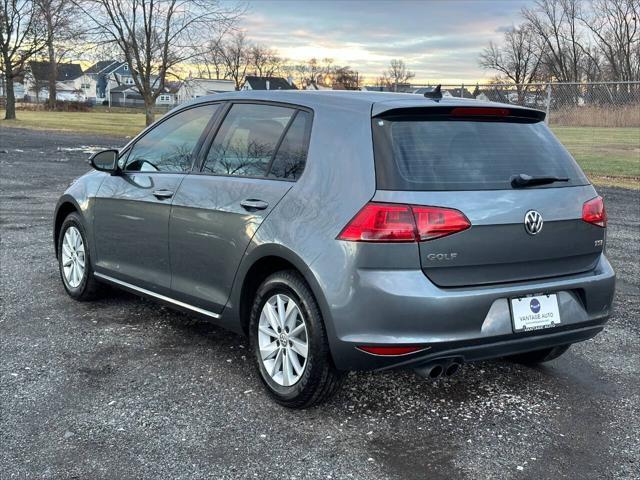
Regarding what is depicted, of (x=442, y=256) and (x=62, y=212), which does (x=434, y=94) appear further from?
(x=62, y=212)

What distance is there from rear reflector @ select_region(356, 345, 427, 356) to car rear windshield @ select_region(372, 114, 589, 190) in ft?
2.45

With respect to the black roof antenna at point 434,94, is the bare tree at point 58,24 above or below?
above

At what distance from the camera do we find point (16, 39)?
43500mm

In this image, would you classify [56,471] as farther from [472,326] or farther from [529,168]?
[529,168]

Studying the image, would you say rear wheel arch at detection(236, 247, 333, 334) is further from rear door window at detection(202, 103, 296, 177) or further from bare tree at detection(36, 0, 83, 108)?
bare tree at detection(36, 0, 83, 108)

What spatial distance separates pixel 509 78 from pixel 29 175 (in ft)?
242

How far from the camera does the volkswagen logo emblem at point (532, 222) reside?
3.38 m

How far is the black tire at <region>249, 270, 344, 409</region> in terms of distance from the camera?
3.42 metres

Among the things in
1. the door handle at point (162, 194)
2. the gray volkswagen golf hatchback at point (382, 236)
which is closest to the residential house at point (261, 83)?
the door handle at point (162, 194)

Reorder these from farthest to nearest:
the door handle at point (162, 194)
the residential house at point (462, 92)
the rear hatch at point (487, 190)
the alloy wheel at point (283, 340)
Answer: the residential house at point (462, 92)
the door handle at point (162, 194)
the alloy wheel at point (283, 340)
the rear hatch at point (487, 190)

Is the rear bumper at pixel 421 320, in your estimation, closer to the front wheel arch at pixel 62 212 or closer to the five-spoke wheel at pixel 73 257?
the five-spoke wheel at pixel 73 257

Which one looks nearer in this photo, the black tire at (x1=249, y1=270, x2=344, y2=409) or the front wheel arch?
the black tire at (x1=249, y1=270, x2=344, y2=409)

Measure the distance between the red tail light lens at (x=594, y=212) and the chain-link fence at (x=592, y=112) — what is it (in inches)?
557

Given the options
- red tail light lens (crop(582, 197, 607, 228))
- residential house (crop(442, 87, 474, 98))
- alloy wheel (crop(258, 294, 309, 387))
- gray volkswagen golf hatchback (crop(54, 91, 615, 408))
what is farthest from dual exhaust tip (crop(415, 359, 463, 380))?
residential house (crop(442, 87, 474, 98))
